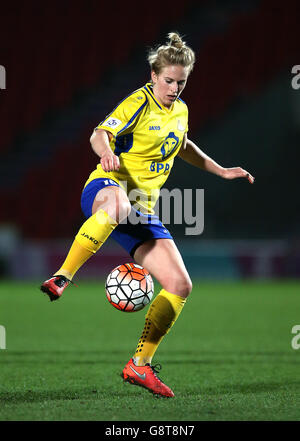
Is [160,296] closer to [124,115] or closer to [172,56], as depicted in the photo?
[124,115]

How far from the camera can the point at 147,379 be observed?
12.9 feet

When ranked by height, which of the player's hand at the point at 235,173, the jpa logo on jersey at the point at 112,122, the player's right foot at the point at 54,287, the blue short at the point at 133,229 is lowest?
the player's right foot at the point at 54,287

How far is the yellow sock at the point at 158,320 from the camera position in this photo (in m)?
4.01

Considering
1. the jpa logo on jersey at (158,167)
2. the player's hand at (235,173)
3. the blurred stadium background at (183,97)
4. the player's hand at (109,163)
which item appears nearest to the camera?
the player's hand at (109,163)

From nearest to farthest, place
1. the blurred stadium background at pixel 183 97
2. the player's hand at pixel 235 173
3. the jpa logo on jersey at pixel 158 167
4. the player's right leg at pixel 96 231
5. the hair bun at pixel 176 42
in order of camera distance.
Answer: the player's right leg at pixel 96 231
the hair bun at pixel 176 42
the jpa logo on jersey at pixel 158 167
the player's hand at pixel 235 173
the blurred stadium background at pixel 183 97

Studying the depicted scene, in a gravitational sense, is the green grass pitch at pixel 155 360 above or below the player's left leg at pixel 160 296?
below

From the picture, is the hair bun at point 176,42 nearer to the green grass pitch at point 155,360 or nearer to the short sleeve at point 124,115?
the short sleeve at point 124,115

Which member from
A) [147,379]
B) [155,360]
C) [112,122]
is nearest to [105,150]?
[112,122]

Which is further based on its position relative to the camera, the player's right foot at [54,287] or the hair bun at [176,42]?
the hair bun at [176,42]

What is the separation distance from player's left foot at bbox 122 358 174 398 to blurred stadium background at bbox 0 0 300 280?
330 inches

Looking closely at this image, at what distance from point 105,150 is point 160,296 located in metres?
0.99

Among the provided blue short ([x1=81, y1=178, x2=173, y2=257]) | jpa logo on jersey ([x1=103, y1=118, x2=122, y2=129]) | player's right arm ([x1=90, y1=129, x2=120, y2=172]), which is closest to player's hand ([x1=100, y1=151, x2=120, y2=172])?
player's right arm ([x1=90, y1=129, x2=120, y2=172])

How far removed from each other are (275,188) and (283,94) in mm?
2462

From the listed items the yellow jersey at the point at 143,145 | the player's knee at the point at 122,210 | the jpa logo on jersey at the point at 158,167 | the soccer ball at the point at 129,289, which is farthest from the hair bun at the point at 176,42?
the soccer ball at the point at 129,289
